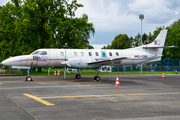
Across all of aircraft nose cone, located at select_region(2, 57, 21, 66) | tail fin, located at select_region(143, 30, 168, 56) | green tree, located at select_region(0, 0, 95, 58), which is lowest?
aircraft nose cone, located at select_region(2, 57, 21, 66)

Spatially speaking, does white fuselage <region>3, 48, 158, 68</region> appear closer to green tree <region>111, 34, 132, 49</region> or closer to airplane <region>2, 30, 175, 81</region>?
airplane <region>2, 30, 175, 81</region>

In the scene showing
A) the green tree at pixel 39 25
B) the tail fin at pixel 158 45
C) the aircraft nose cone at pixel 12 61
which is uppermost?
the green tree at pixel 39 25

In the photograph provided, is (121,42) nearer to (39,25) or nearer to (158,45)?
(39,25)

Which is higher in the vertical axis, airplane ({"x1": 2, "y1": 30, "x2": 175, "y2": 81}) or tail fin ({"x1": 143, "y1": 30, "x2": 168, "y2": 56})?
tail fin ({"x1": 143, "y1": 30, "x2": 168, "y2": 56})

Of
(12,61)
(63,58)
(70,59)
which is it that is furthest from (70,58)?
(12,61)

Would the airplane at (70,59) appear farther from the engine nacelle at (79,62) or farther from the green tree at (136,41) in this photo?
the green tree at (136,41)

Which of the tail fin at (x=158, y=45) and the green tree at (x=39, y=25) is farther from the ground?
the green tree at (x=39, y=25)

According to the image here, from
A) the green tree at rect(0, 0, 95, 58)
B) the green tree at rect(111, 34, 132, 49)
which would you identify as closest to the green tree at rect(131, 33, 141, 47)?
the green tree at rect(111, 34, 132, 49)

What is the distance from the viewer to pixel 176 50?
60.9m

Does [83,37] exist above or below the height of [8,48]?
above

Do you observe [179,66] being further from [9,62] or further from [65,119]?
[65,119]

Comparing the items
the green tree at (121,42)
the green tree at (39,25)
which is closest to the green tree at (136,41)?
the green tree at (121,42)

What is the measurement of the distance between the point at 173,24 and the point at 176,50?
18490 millimetres

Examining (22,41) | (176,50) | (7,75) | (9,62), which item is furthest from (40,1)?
(176,50)
